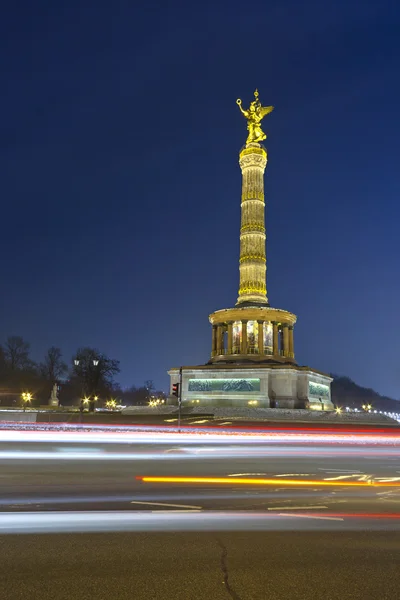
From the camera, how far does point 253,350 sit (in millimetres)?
50562

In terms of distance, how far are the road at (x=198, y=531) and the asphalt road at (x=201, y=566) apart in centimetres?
1

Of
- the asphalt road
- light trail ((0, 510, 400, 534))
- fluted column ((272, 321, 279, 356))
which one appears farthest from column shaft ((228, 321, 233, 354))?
the asphalt road

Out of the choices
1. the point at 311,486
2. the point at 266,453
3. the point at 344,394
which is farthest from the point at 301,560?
the point at 344,394

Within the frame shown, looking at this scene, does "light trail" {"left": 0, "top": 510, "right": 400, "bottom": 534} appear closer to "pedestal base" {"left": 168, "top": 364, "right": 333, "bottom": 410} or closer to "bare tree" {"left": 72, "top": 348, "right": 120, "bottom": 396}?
"pedestal base" {"left": 168, "top": 364, "right": 333, "bottom": 410}

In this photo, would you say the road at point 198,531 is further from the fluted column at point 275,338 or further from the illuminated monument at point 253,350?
the fluted column at point 275,338

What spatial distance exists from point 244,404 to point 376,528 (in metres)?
40.7

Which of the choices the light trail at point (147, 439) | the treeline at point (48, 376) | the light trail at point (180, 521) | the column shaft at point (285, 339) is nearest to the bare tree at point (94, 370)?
the treeline at point (48, 376)

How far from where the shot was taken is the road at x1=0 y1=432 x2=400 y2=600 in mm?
3961

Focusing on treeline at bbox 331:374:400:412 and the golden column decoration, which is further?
treeline at bbox 331:374:400:412

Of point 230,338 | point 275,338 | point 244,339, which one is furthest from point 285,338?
point 230,338

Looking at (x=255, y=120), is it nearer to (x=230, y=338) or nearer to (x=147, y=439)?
(x=230, y=338)

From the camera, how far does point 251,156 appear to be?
54438 mm

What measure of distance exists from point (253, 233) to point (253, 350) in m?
11.6

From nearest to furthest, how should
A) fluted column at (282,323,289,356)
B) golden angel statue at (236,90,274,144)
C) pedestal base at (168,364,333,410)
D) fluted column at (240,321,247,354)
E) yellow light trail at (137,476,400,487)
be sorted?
yellow light trail at (137,476,400,487) → pedestal base at (168,364,333,410) → fluted column at (240,321,247,354) → fluted column at (282,323,289,356) → golden angel statue at (236,90,274,144)
